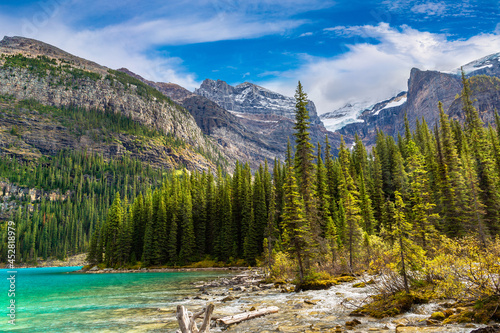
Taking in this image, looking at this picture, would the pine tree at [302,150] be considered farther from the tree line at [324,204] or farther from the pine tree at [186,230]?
the pine tree at [186,230]

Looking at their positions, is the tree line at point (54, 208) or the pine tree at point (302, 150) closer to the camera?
the pine tree at point (302, 150)

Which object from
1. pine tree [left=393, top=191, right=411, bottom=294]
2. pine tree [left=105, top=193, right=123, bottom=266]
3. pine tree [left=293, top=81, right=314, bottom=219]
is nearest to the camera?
pine tree [left=393, top=191, right=411, bottom=294]

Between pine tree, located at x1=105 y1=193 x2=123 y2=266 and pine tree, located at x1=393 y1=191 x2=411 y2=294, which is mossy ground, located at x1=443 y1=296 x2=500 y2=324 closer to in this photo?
pine tree, located at x1=393 y1=191 x2=411 y2=294

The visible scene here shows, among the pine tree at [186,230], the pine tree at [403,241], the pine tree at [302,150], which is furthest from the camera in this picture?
the pine tree at [186,230]

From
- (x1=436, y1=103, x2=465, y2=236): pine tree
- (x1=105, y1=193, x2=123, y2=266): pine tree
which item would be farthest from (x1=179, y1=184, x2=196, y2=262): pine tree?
(x1=436, y1=103, x2=465, y2=236): pine tree

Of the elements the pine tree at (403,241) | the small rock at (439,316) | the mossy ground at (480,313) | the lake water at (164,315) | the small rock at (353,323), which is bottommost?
the lake water at (164,315)

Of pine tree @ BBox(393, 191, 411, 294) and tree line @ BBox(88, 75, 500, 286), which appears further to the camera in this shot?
tree line @ BBox(88, 75, 500, 286)

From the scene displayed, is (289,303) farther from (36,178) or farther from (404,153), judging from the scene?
(36,178)

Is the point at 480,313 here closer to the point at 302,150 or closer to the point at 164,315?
the point at 164,315

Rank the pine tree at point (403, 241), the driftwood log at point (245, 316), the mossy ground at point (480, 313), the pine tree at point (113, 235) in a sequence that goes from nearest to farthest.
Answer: the mossy ground at point (480, 313), the pine tree at point (403, 241), the driftwood log at point (245, 316), the pine tree at point (113, 235)

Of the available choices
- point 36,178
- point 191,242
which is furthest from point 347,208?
point 36,178

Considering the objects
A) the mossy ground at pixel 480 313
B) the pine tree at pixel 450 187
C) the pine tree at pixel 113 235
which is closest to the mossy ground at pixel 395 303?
the mossy ground at pixel 480 313

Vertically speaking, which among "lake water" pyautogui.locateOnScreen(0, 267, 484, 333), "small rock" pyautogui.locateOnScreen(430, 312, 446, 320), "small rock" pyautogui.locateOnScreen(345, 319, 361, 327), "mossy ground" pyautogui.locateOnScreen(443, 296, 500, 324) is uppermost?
"mossy ground" pyautogui.locateOnScreen(443, 296, 500, 324)

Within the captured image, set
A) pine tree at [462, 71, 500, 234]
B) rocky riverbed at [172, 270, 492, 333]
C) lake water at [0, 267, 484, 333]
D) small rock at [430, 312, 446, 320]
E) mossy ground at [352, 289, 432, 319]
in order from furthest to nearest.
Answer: pine tree at [462, 71, 500, 234], mossy ground at [352, 289, 432, 319], lake water at [0, 267, 484, 333], small rock at [430, 312, 446, 320], rocky riverbed at [172, 270, 492, 333]
